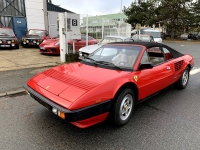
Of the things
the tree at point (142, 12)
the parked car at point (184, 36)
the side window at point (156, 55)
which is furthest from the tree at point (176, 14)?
the side window at point (156, 55)

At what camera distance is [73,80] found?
2723 mm

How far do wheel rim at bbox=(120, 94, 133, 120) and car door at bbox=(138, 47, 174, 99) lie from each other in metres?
0.30

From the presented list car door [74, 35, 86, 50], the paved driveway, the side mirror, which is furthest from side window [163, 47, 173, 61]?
car door [74, 35, 86, 50]

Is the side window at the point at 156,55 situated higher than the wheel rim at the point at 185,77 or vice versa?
the side window at the point at 156,55

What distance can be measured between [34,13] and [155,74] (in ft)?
47.6

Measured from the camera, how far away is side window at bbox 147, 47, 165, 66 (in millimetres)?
3682

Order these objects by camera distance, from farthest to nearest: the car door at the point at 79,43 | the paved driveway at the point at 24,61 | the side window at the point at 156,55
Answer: the car door at the point at 79,43, the paved driveway at the point at 24,61, the side window at the point at 156,55

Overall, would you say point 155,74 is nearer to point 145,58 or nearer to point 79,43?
point 145,58

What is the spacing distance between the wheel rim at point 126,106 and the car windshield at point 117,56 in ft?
2.00

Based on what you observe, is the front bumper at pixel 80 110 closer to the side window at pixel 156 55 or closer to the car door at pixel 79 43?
the side window at pixel 156 55

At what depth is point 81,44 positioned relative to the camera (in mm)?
8969

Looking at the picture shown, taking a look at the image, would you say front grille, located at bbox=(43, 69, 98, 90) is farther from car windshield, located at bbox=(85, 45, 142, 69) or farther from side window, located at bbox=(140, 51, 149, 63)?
side window, located at bbox=(140, 51, 149, 63)

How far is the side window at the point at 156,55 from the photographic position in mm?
3682

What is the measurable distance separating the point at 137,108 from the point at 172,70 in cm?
136
